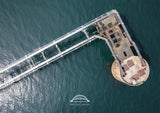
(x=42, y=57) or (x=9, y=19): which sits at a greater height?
(x=9, y=19)

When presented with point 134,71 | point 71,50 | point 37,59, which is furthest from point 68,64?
point 134,71

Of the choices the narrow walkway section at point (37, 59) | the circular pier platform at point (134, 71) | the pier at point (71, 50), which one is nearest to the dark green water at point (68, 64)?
the narrow walkway section at point (37, 59)

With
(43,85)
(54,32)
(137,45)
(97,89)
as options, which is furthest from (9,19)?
(137,45)

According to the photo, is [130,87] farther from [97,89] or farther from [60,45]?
[60,45]

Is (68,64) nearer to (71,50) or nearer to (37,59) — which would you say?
(71,50)

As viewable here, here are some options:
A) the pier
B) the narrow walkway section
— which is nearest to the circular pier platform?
the pier

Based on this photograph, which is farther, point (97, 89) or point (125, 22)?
point (125, 22)

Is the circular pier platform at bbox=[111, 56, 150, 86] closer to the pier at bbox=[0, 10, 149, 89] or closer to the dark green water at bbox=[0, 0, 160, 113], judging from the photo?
the pier at bbox=[0, 10, 149, 89]
